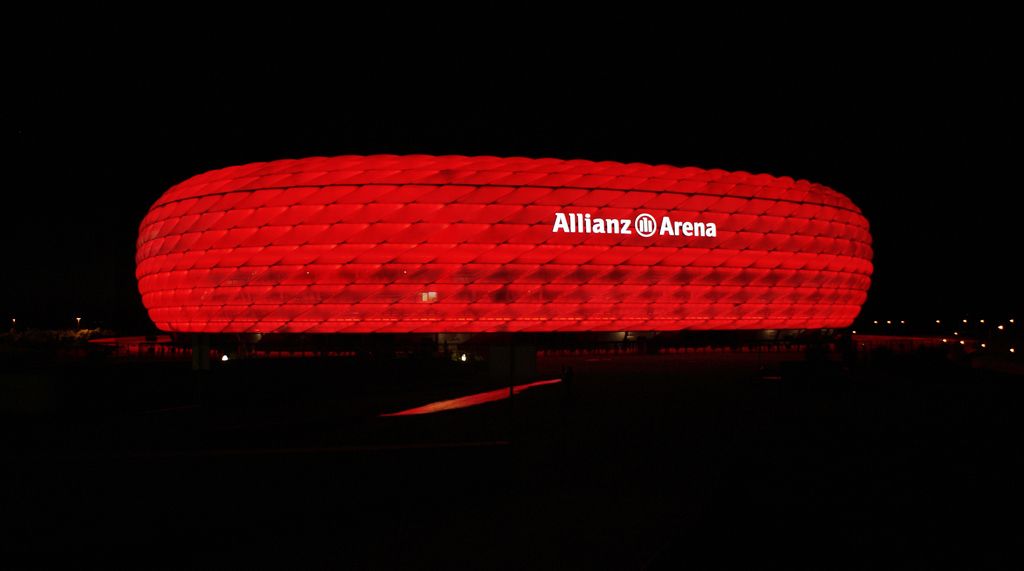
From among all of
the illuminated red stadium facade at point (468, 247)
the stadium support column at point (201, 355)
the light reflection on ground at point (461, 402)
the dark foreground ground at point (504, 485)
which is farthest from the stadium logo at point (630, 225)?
the dark foreground ground at point (504, 485)

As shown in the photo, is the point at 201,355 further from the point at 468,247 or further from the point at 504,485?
the point at 468,247

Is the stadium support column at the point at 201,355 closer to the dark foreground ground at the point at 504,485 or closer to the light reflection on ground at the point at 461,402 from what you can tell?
the dark foreground ground at the point at 504,485

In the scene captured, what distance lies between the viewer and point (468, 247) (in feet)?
110

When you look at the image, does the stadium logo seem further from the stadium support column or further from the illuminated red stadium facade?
the stadium support column

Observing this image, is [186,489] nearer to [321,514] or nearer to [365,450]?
[321,514]

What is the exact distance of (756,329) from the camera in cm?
3897

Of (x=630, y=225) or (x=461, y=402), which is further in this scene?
(x=630, y=225)


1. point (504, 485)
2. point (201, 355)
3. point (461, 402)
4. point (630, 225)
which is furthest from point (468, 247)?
point (504, 485)

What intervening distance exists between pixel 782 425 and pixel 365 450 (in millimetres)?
8195

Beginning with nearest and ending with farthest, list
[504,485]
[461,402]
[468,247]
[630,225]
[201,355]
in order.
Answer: [504,485] → [201,355] → [461,402] → [468,247] → [630,225]

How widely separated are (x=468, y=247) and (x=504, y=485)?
27191 millimetres

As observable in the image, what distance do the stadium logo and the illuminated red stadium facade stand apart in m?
0.07

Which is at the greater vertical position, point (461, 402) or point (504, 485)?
point (461, 402)

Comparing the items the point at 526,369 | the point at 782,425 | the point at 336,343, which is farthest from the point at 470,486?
the point at 336,343
